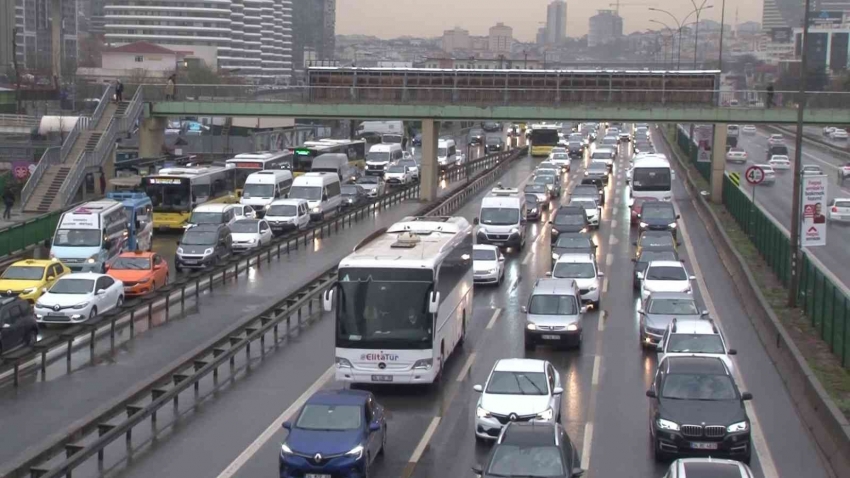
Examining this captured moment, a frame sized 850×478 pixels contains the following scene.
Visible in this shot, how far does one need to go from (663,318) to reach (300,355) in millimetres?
7723

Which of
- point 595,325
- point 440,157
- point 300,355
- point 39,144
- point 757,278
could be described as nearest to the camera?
point 300,355

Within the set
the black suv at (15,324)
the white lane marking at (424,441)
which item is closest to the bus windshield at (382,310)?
the white lane marking at (424,441)

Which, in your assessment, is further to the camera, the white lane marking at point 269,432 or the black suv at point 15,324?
the black suv at point 15,324

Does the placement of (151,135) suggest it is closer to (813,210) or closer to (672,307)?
(813,210)

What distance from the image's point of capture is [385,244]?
74.3 feet

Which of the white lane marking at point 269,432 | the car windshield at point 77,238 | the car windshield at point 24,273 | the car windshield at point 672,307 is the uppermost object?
the car windshield at point 672,307

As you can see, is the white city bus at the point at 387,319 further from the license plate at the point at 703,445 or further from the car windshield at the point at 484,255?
the car windshield at the point at 484,255

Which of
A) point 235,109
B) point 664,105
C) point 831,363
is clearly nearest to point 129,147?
point 235,109

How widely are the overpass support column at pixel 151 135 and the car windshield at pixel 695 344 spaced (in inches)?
1697

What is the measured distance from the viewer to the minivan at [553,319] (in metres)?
24.4

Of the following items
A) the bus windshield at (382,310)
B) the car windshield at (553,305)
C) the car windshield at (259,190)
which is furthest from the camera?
the car windshield at (259,190)

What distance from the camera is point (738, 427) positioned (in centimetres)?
1595

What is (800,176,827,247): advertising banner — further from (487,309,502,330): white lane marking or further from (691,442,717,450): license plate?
(691,442,717,450): license plate

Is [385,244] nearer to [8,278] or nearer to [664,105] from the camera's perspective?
[8,278]
